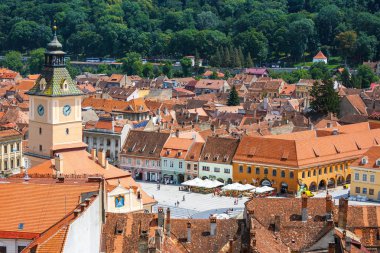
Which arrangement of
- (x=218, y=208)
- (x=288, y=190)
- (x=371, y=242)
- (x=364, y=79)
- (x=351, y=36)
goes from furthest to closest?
(x=351, y=36), (x=364, y=79), (x=288, y=190), (x=218, y=208), (x=371, y=242)

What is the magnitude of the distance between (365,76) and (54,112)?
89147 mm

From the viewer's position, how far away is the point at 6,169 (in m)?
76.4

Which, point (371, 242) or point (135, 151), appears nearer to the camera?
point (371, 242)

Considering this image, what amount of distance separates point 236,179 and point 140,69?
306 feet

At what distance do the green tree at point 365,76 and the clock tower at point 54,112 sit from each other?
277 ft

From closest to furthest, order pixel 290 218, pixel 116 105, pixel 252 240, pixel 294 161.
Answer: pixel 252 240, pixel 290 218, pixel 294 161, pixel 116 105

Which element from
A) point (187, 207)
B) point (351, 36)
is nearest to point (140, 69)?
point (351, 36)

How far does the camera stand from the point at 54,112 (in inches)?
2205

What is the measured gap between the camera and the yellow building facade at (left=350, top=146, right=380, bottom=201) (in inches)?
2675

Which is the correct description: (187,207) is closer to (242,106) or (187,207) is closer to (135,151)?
(135,151)

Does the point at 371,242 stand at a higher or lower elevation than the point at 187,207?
higher

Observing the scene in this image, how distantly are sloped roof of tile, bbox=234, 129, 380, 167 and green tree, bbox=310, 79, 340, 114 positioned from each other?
23.8 m

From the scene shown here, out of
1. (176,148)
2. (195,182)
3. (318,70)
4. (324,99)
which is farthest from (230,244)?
(318,70)

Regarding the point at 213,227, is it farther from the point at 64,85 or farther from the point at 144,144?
the point at 144,144
